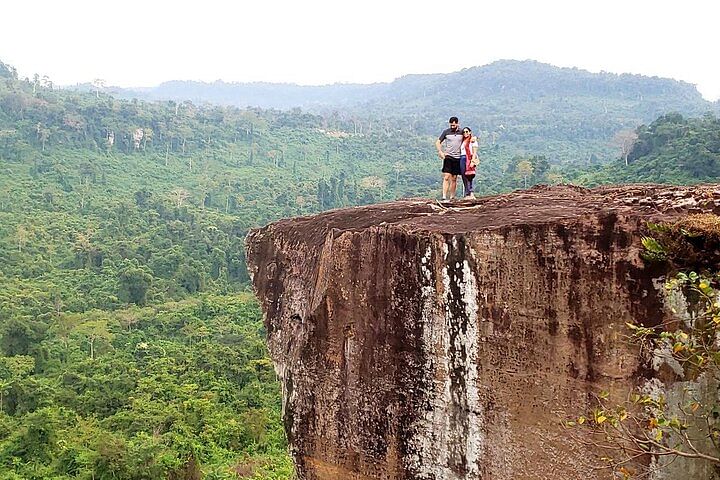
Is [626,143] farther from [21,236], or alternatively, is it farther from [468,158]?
[468,158]

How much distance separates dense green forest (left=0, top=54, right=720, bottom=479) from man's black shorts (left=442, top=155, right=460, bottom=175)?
33.1ft

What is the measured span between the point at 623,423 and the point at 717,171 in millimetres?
25971

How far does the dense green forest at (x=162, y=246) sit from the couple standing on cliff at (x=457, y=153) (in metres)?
10.1

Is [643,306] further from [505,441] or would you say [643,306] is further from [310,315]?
[310,315]

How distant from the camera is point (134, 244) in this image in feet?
112

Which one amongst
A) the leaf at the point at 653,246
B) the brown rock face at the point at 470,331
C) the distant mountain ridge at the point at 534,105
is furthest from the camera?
the distant mountain ridge at the point at 534,105

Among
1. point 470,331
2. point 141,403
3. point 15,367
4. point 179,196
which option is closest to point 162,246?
point 179,196

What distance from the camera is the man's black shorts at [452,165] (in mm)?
6414

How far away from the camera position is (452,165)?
21.1 feet

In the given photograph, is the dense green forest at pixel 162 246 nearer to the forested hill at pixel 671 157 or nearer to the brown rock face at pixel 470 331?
the forested hill at pixel 671 157

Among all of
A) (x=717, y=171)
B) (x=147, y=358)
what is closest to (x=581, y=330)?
(x=147, y=358)

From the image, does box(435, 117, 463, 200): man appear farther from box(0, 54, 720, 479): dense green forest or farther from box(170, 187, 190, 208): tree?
box(170, 187, 190, 208): tree

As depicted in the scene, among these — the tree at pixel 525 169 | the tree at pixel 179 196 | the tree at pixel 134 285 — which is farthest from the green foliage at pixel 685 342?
the tree at pixel 179 196

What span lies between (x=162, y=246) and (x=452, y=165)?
29.7 metres
